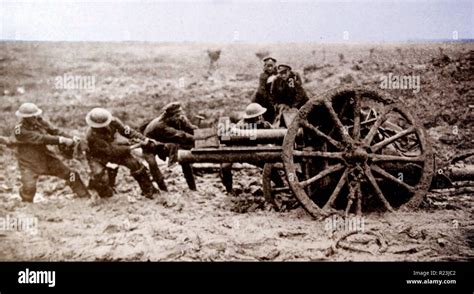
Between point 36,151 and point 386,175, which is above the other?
point 36,151

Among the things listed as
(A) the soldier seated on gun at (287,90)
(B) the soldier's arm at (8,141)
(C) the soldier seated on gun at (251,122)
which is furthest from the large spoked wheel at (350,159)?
(B) the soldier's arm at (8,141)

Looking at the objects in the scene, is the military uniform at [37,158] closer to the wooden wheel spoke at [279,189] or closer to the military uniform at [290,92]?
the wooden wheel spoke at [279,189]

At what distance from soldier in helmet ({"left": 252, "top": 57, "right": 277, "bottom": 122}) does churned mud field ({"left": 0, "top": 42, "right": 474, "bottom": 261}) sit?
0.86 feet

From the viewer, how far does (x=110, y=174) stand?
520 cm

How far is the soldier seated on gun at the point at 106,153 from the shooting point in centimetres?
505

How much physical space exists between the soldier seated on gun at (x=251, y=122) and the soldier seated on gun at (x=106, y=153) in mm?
916

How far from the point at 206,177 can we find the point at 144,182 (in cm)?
89

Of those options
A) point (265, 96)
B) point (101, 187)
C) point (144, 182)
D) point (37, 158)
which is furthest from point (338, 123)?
point (37, 158)

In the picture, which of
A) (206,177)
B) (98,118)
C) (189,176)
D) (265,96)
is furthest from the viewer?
(206,177)

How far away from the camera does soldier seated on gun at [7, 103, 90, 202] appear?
488 cm

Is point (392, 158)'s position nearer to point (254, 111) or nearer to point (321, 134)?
point (321, 134)

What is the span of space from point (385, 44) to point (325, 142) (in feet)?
5.96

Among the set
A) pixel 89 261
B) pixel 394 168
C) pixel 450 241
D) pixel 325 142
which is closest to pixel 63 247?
pixel 89 261

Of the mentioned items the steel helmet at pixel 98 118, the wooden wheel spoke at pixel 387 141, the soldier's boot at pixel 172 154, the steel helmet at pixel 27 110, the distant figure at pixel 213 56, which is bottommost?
the soldier's boot at pixel 172 154
